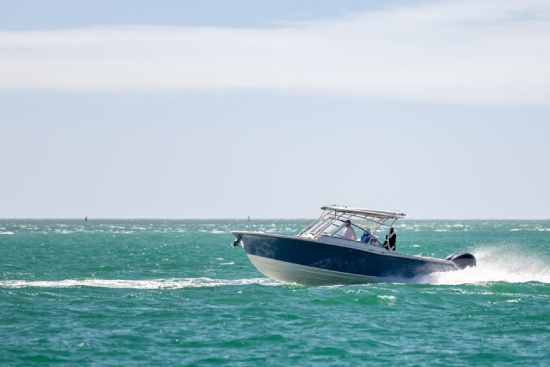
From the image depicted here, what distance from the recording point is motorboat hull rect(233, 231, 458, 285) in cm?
3394

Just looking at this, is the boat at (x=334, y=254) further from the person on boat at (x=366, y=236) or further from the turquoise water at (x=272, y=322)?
the turquoise water at (x=272, y=322)

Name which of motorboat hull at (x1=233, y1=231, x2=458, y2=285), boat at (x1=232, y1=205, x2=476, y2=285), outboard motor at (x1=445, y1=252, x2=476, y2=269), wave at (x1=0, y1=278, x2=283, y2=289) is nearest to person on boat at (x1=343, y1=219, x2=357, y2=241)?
boat at (x1=232, y1=205, x2=476, y2=285)

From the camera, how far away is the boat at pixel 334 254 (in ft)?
112

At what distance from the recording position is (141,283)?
37719 millimetres

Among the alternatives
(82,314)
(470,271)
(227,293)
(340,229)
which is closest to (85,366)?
(82,314)

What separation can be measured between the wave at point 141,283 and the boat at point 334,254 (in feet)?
6.65

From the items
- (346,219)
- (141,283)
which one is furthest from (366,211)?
(141,283)

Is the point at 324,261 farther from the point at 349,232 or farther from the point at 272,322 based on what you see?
the point at 272,322

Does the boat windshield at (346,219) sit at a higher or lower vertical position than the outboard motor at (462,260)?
higher

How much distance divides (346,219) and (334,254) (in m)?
1.49

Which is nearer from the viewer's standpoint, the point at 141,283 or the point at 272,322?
the point at 272,322

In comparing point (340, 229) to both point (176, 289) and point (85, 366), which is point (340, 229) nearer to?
point (176, 289)

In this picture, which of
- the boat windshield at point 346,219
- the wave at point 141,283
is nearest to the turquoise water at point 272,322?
the wave at point 141,283

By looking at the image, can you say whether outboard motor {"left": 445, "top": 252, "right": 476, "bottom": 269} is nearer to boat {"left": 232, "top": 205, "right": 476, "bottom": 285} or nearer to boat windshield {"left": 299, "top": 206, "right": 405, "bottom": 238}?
boat {"left": 232, "top": 205, "right": 476, "bottom": 285}
